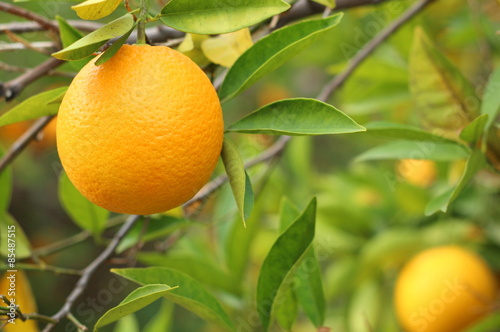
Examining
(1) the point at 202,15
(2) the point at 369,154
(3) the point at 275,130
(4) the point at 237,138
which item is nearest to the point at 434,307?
(2) the point at 369,154

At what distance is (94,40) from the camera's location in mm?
479

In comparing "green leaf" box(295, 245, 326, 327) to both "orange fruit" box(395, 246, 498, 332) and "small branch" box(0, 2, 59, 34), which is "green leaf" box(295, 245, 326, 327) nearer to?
"orange fruit" box(395, 246, 498, 332)

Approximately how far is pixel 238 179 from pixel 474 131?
0.37 m

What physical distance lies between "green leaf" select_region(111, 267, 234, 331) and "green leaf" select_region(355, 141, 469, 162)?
1.01 ft

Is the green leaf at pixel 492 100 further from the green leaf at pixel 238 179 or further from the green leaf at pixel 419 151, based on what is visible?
the green leaf at pixel 238 179

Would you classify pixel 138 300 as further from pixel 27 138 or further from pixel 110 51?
pixel 27 138

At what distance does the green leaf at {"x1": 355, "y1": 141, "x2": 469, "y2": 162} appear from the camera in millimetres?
799

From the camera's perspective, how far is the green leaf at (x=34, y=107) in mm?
607

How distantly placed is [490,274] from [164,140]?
0.80 meters

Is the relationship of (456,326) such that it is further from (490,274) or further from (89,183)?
(89,183)

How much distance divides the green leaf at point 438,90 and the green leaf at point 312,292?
0.96ft

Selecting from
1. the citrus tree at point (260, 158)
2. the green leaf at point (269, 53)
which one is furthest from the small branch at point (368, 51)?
the green leaf at point (269, 53)

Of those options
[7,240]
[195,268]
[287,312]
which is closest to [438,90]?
[287,312]

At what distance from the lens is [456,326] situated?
3.30 feet
